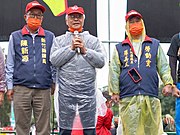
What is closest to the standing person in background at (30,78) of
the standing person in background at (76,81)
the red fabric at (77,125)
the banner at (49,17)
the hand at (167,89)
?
the standing person in background at (76,81)

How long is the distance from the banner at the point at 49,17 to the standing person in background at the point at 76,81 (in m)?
2.11

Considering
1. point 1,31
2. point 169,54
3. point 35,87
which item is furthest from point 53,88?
point 1,31

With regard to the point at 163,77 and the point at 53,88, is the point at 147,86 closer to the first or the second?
the point at 163,77

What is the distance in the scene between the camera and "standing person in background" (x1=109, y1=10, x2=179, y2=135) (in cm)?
401

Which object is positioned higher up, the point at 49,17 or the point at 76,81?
the point at 49,17

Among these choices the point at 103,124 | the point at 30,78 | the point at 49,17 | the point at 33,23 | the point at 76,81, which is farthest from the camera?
the point at 49,17

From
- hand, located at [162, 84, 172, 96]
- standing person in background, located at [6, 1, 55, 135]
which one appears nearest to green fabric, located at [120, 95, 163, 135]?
hand, located at [162, 84, 172, 96]

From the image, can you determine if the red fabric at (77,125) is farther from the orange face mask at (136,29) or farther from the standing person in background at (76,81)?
the orange face mask at (136,29)

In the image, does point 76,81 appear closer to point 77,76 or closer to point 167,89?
point 77,76

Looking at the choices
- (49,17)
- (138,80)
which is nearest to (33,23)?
(138,80)

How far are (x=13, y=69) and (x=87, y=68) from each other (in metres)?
0.80

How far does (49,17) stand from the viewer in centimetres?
→ 601

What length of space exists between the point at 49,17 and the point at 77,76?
243cm

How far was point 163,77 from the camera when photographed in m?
4.09
